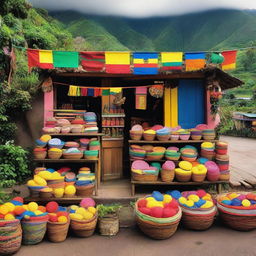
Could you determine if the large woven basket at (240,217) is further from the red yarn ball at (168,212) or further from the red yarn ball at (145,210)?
the red yarn ball at (145,210)

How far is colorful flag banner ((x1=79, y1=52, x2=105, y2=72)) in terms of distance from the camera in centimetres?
684

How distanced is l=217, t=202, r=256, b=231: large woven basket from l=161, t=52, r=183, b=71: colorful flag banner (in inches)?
142

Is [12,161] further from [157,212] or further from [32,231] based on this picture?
[157,212]

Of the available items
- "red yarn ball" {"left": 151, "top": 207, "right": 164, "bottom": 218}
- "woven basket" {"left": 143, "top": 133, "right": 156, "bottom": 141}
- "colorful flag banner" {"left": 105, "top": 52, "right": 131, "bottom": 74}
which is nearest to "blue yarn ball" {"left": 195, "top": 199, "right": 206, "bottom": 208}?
"red yarn ball" {"left": 151, "top": 207, "right": 164, "bottom": 218}

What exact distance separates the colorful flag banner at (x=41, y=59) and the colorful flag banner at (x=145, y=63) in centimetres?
213

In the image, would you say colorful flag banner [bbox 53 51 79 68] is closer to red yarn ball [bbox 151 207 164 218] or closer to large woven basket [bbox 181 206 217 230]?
red yarn ball [bbox 151 207 164 218]

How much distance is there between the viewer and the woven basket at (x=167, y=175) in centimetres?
615

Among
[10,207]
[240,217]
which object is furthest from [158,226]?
[10,207]

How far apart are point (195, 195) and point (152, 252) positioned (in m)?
1.54

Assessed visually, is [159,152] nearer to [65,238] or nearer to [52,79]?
[65,238]

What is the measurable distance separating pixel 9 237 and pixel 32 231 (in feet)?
1.33

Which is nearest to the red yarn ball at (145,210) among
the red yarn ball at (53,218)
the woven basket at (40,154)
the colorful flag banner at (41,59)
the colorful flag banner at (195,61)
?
the red yarn ball at (53,218)

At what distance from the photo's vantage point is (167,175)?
6.16 meters

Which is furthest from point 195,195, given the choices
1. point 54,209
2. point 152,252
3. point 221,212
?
point 54,209
